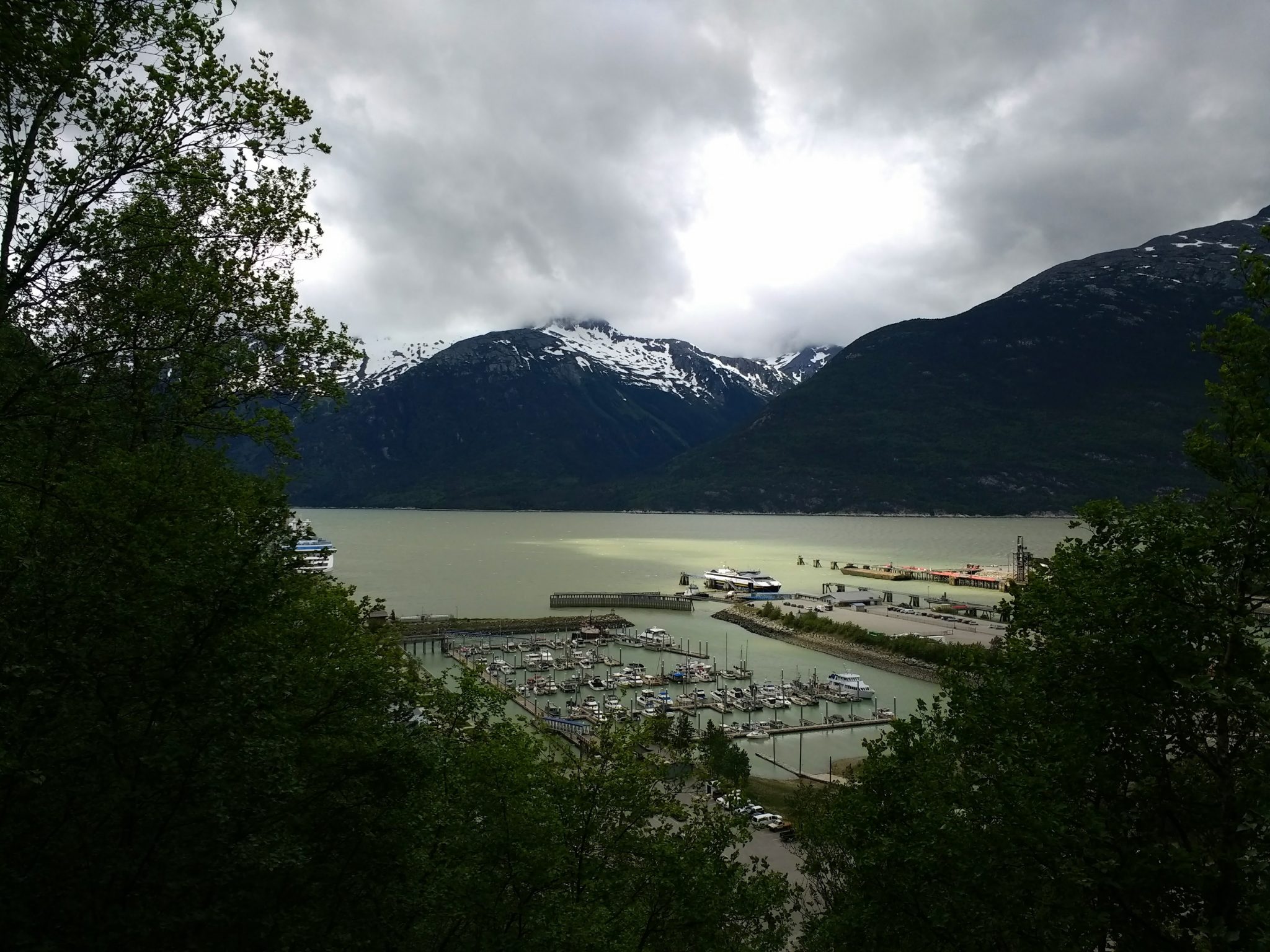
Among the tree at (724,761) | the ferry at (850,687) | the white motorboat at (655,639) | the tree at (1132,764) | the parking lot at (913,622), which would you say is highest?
the tree at (1132,764)

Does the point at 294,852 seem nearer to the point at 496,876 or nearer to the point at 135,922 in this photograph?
the point at 135,922

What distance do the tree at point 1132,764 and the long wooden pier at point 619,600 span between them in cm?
7405

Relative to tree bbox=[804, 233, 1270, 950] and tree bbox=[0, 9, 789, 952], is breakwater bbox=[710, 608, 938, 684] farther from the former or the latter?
tree bbox=[0, 9, 789, 952]

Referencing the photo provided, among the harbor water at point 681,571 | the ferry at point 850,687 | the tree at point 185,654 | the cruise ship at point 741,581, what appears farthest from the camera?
the cruise ship at point 741,581

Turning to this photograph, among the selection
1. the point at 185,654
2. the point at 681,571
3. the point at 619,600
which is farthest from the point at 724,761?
the point at 681,571

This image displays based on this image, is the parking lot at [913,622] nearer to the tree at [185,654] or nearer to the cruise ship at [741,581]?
the cruise ship at [741,581]

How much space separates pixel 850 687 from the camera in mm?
49531

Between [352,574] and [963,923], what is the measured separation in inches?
3862

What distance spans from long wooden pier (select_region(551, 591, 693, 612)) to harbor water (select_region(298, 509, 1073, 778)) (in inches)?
61.1

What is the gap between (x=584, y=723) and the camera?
4116cm

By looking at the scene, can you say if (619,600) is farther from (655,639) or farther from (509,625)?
(655,639)

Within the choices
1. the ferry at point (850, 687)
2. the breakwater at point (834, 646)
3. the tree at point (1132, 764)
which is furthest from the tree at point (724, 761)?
the breakwater at point (834, 646)

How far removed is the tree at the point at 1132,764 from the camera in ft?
27.8

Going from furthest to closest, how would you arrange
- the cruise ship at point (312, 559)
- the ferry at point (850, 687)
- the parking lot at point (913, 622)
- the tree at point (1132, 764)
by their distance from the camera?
the parking lot at point (913, 622) → the ferry at point (850, 687) → the cruise ship at point (312, 559) → the tree at point (1132, 764)
